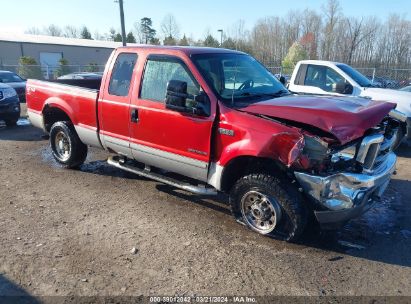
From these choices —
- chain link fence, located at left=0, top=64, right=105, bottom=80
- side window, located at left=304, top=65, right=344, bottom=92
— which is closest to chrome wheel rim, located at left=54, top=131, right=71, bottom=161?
side window, located at left=304, top=65, right=344, bottom=92

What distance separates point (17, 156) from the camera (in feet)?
24.7

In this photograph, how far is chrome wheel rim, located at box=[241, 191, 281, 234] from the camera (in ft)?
13.0

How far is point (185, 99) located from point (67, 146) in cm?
317

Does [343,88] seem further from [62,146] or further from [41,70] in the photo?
[41,70]

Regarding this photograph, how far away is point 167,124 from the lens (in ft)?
15.1

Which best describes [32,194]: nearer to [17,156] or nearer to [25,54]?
[17,156]

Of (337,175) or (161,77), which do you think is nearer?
(337,175)

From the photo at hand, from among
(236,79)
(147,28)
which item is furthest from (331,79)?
(147,28)

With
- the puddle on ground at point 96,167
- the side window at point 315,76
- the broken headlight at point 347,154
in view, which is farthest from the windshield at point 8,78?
the broken headlight at point 347,154

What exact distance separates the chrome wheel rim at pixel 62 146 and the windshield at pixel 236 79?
3146 millimetres

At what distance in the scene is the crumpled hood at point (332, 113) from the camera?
3.56 meters

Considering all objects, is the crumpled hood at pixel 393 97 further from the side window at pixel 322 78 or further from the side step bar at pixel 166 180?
the side step bar at pixel 166 180

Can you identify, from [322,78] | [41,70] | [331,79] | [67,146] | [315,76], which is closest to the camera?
[67,146]

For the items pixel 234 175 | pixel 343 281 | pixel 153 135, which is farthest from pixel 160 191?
pixel 343 281
